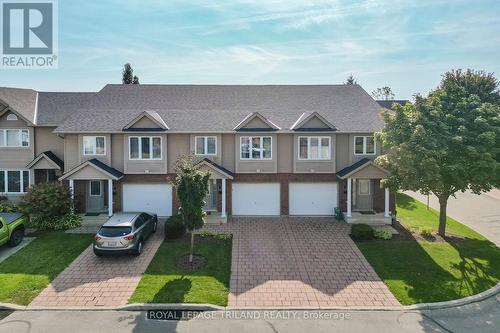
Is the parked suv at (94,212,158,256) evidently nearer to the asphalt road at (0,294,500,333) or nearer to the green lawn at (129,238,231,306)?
the green lawn at (129,238,231,306)

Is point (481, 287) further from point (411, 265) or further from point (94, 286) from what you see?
point (94, 286)

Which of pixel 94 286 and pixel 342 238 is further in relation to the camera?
pixel 342 238

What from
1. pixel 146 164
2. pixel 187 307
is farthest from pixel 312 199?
pixel 187 307

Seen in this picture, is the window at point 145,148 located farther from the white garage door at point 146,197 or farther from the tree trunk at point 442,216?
the tree trunk at point 442,216

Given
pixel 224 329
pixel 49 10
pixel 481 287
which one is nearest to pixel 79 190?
pixel 49 10

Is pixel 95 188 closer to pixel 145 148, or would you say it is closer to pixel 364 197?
pixel 145 148

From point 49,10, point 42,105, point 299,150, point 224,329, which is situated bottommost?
point 224,329
